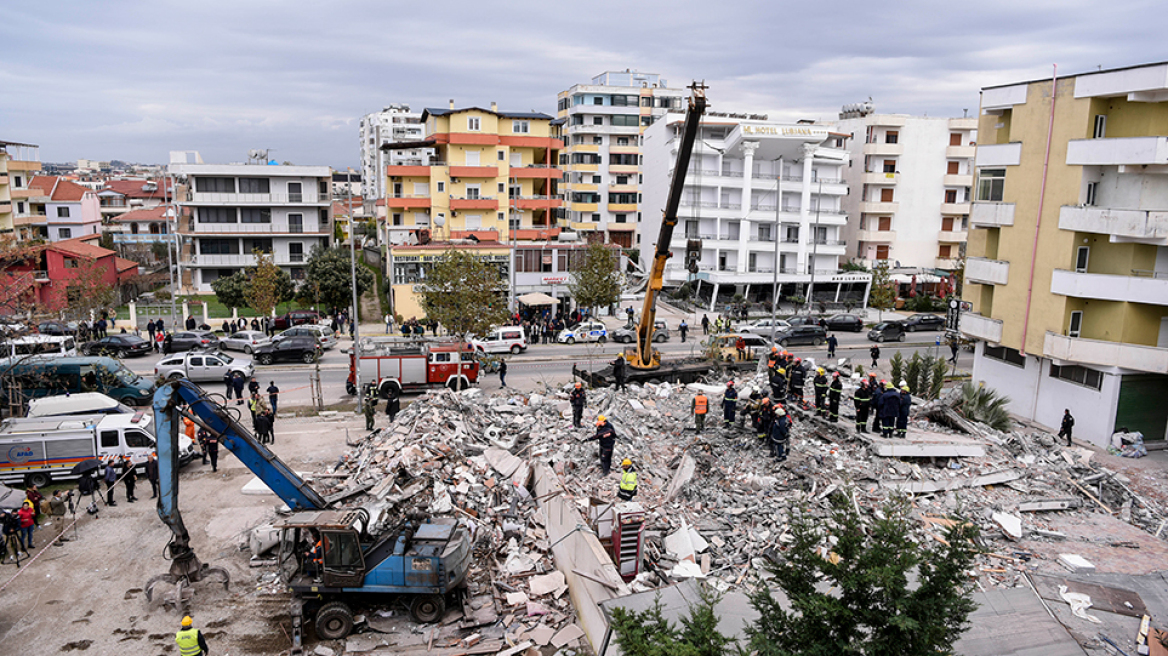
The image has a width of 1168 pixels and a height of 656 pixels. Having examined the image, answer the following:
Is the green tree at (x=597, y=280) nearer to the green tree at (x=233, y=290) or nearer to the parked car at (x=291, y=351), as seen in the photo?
the parked car at (x=291, y=351)

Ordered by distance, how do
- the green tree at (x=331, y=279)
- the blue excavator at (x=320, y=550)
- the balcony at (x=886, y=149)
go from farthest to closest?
the balcony at (x=886, y=149)
the green tree at (x=331, y=279)
the blue excavator at (x=320, y=550)

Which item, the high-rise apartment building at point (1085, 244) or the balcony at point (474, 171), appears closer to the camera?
the high-rise apartment building at point (1085, 244)

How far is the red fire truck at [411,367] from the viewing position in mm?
28859

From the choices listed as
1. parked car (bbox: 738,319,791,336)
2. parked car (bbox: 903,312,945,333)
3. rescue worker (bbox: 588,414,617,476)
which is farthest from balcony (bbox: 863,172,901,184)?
rescue worker (bbox: 588,414,617,476)

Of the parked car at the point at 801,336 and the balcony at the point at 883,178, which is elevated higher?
the balcony at the point at 883,178

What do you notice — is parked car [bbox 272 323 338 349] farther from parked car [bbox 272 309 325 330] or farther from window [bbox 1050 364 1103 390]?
window [bbox 1050 364 1103 390]

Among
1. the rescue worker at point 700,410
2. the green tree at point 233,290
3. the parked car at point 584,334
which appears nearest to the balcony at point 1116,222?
the rescue worker at point 700,410

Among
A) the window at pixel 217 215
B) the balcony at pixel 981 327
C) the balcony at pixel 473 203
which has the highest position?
the balcony at pixel 473 203

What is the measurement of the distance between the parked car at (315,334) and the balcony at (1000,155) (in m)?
30.4

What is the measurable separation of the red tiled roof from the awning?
142 ft

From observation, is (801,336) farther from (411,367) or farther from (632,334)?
(411,367)

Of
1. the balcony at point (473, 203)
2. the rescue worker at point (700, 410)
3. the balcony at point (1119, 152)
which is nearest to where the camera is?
the rescue worker at point (700, 410)

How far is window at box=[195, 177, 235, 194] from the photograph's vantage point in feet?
173

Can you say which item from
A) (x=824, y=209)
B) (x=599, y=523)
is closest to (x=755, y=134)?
(x=824, y=209)
